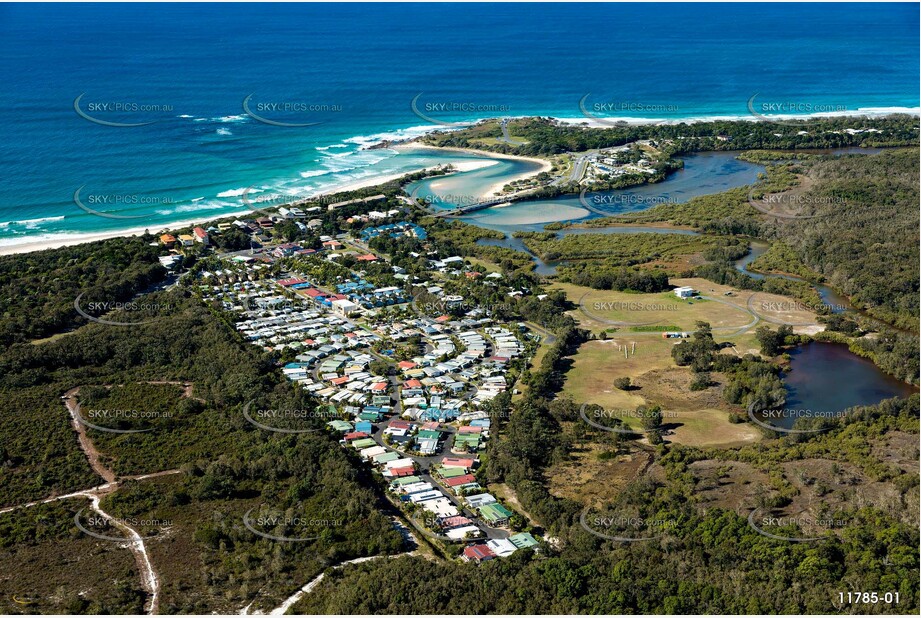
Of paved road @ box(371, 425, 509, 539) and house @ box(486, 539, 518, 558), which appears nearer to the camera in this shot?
house @ box(486, 539, 518, 558)

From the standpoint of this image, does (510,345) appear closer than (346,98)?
Yes

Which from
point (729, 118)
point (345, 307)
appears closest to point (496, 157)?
point (729, 118)

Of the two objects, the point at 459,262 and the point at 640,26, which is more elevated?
the point at 640,26

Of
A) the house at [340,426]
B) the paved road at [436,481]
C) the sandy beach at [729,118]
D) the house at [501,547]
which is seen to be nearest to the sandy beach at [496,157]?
the sandy beach at [729,118]

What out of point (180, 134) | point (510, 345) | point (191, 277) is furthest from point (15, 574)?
point (180, 134)

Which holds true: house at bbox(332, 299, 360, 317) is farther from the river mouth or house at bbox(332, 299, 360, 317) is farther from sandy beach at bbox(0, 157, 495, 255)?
the river mouth

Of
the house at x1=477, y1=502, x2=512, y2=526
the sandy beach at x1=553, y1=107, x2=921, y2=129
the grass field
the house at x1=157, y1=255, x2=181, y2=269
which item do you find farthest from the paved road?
the sandy beach at x1=553, y1=107, x2=921, y2=129

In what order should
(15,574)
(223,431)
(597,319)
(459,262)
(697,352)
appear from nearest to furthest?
(15,574)
(223,431)
(697,352)
(597,319)
(459,262)

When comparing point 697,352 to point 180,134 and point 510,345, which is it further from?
point 180,134

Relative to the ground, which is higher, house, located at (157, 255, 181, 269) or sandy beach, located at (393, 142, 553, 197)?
sandy beach, located at (393, 142, 553, 197)
